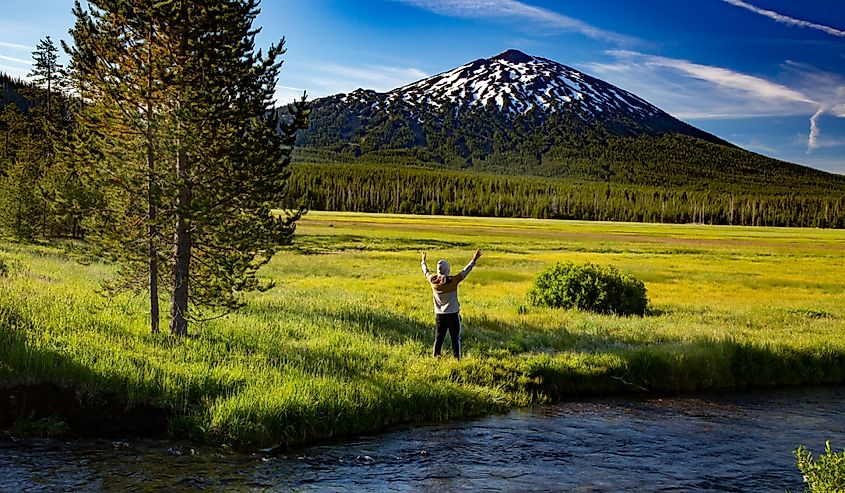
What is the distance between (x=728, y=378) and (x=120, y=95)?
1780cm

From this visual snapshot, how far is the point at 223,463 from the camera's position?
12.0 meters

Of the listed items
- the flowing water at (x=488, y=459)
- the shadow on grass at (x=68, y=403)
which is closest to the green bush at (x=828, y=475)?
the flowing water at (x=488, y=459)

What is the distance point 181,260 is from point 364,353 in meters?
5.08

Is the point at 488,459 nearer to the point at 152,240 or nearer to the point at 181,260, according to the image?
the point at 181,260

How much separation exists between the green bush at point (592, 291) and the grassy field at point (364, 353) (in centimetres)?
103

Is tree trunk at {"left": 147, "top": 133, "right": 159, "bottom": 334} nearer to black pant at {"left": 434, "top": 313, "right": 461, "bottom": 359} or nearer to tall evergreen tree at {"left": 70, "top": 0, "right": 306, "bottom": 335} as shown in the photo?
tall evergreen tree at {"left": 70, "top": 0, "right": 306, "bottom": 335}

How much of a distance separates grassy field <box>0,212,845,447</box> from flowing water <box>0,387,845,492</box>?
98 cm

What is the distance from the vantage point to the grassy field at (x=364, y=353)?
1396cm

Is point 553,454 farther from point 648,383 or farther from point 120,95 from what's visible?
point 120,95

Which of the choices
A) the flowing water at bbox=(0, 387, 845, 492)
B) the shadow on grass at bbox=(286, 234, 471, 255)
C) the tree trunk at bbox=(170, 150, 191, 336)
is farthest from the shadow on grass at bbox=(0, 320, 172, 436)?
the shadow on grass at bbox=(286, 234, 471, 255)

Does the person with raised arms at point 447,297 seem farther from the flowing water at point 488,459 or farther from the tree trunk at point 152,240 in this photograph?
the tree trunk at point 152,240

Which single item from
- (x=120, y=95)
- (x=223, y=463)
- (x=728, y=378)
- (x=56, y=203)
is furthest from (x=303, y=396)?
(x=728, y=378)

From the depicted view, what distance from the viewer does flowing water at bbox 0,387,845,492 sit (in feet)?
36.3

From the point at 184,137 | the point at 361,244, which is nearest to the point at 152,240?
the point at 184,137
